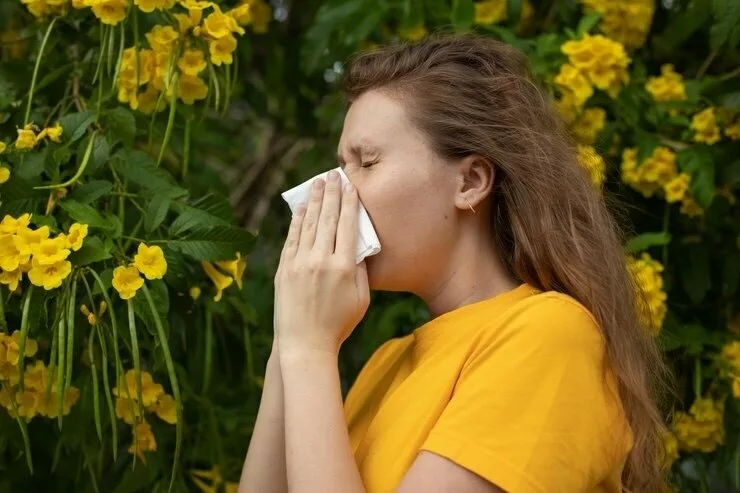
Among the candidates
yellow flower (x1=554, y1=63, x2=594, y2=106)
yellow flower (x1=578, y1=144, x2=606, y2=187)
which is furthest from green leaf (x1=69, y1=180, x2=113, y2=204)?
yellow flower (x1=554, y1=63, x2=594, y2=106)

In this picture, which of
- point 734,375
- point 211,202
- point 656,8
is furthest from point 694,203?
point 211,202

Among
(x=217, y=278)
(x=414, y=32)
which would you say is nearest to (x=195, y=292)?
(x=217, y=278)

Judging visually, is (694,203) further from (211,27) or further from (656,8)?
(211,27)

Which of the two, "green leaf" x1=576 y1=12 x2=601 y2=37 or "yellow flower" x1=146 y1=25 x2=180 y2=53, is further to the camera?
"green leaf" x1=576 y1=12 x2=601 y2=37

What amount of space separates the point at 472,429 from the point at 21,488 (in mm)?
827

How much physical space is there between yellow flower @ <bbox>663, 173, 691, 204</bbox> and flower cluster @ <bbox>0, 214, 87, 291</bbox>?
105cm

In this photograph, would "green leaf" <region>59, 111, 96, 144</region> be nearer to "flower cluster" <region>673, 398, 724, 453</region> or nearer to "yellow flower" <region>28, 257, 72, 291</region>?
"yellow flower" <region>28, 257, 72, 291</region>

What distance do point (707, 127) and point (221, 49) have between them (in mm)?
879

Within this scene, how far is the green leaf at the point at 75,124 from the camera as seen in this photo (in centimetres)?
148

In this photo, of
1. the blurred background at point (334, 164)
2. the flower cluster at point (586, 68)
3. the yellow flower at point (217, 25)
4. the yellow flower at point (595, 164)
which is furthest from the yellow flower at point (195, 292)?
the flower cluster at point (586, 68)

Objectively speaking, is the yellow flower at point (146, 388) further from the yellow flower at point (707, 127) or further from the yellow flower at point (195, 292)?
the yellow flower at point (707, 127)

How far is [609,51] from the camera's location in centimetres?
185

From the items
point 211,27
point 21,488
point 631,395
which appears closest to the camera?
point 631,395

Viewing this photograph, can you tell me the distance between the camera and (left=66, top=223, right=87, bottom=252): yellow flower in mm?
1287
